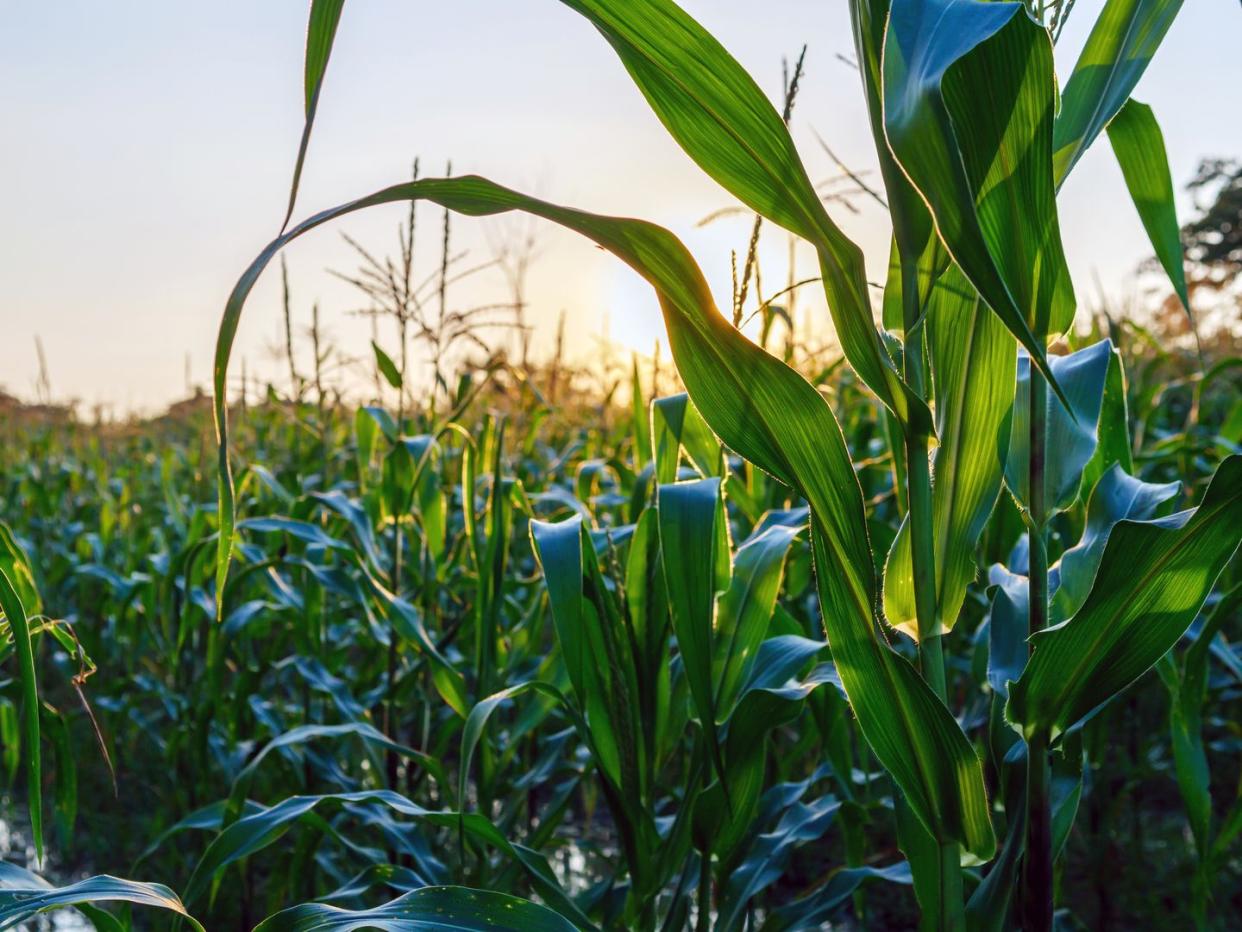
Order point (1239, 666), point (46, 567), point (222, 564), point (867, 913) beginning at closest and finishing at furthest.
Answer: point (222, 564)
point (1239, 666)
point (867, 913)
point (46, 567)

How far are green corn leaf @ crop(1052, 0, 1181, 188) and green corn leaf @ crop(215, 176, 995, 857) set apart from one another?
279mm

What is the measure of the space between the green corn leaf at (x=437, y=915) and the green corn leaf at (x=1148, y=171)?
766mm

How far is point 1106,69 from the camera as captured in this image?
0.80 meters

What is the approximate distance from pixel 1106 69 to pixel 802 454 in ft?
1.28

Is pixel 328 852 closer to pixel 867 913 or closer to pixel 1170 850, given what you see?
pixel 867 913

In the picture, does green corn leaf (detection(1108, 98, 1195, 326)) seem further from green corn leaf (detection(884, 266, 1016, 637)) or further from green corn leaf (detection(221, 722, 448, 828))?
green corn leaf (detection(221, 722, 448, 828))

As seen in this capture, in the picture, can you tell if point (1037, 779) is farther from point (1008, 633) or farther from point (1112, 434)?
point (1112, 434)

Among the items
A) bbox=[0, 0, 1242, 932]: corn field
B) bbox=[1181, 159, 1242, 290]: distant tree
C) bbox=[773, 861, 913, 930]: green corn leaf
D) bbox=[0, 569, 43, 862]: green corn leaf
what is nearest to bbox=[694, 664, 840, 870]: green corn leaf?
bbox=[0, 0, 1242, 932]: corn field

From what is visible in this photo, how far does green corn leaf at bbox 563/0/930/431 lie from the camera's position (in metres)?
0.65

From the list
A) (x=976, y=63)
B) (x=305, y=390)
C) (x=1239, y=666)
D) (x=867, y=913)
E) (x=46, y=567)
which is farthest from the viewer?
(x=46, y=567)

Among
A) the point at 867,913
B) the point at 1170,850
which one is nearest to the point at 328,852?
the point at 867,913

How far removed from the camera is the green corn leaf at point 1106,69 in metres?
0.77

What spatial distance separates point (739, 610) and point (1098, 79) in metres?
0.61

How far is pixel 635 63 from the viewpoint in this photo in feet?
2.19
